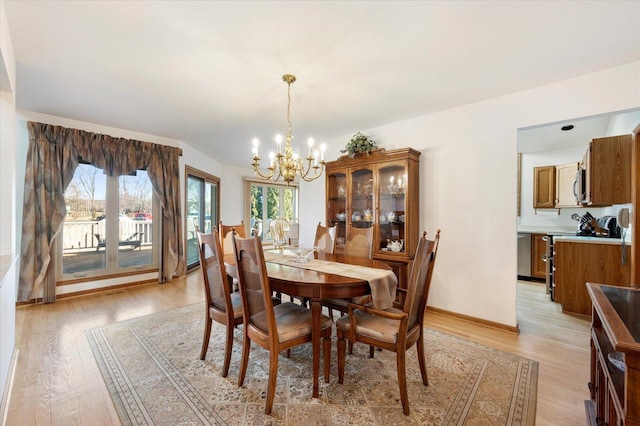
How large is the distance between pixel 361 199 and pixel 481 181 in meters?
1.44

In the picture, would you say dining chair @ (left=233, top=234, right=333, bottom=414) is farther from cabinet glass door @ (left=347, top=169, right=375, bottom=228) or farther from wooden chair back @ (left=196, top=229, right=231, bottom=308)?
cabinet glass door @ (left=347, top=169, right=375, bottom=228)

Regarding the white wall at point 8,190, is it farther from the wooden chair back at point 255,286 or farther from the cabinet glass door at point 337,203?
the cabinet glass door at point 337,203

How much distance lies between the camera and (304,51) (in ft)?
6.91

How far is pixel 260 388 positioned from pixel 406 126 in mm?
3299

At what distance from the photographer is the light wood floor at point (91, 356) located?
5.45 feet

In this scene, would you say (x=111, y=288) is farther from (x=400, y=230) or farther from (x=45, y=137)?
(x=400, y=230)

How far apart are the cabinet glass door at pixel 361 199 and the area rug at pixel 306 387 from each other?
5.54ft

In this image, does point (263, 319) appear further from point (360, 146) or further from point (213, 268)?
point (360, 146)

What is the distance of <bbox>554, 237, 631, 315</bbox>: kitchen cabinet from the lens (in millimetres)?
3014

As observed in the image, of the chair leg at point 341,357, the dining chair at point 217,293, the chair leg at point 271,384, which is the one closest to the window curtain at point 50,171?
the dining chair at point 217,293

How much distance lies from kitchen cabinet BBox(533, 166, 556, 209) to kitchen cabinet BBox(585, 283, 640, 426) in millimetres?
4083

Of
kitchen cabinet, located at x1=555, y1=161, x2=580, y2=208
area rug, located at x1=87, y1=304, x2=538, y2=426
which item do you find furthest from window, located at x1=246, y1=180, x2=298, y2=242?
kitchen cabinet, located at x1=555, y1=161, x2=580, y2=208

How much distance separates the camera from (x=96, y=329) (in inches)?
109

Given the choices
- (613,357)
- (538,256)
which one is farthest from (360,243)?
(538,256)
